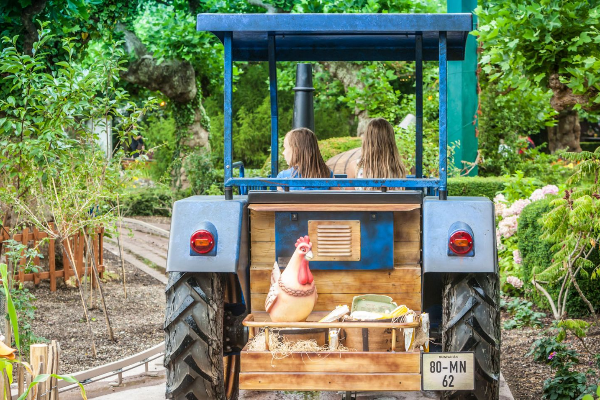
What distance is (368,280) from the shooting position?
13.0 feet

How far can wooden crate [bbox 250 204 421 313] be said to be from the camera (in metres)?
3.95

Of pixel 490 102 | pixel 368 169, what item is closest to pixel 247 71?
pixel 490 102

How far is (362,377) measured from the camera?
11.2ft

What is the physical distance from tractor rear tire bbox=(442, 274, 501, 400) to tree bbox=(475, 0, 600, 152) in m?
2.58

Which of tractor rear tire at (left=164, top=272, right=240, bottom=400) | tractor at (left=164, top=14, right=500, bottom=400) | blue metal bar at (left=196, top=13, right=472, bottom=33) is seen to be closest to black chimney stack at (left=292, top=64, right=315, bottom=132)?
tractor at (left=164, top=14, right=500, bottom=400)

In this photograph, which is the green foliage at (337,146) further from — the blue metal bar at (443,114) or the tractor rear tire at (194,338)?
the tractor rear tire at (194,338)

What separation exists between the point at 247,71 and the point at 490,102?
454 inches

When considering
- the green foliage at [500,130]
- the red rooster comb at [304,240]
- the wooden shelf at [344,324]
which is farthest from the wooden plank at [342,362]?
the green foliage at [500,130]

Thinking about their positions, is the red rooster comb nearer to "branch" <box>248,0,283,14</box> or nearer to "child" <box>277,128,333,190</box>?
"child" <box>277,128,333,190</box>

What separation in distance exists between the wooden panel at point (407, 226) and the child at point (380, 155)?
0.94 metres

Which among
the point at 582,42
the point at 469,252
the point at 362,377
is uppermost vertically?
the point at 582,42

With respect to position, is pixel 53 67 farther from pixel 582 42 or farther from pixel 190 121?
pixel 190 121

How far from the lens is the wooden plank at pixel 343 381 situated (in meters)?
3.41

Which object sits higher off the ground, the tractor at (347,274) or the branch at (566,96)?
the branch at (566,96)
